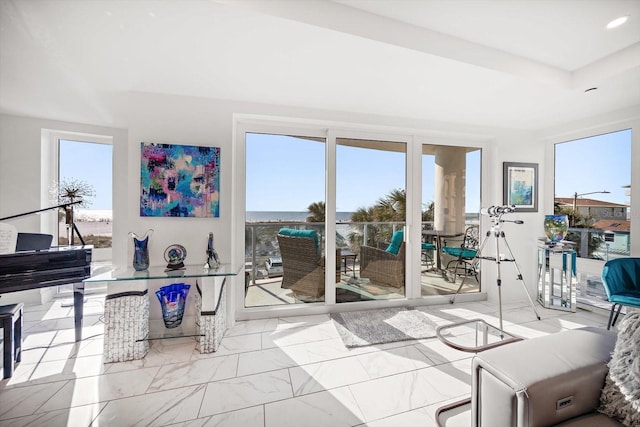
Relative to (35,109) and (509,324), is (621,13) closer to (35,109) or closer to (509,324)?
(509,324)

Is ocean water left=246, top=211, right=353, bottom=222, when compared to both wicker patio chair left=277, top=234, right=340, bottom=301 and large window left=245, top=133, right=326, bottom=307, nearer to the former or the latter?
large window left=245, top=133, right=326, bottom=307

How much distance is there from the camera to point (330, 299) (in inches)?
123

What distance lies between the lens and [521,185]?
3.59m

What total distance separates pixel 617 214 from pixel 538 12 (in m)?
2.83

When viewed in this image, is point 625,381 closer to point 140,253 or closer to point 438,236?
point 438,236

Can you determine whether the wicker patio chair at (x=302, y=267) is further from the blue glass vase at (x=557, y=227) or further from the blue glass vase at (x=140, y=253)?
the blue glass vase at (x=557, y=227)

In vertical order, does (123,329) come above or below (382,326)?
above

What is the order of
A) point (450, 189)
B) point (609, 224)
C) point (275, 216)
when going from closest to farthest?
point (275, 216)
point (609, 224)
point (450, 189)

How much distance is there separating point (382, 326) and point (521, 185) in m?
2.82

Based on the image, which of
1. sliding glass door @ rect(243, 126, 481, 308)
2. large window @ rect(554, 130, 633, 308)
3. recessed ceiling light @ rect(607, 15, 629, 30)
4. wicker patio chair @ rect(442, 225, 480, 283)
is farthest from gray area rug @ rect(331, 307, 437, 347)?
recessed ceiling light @ rect(607, 15, 629, 30)

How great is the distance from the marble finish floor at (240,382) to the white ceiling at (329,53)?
2.29 m

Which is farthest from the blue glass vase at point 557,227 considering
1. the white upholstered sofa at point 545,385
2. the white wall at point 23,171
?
the white wall at point 23,171

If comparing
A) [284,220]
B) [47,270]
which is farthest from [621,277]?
[47,270]

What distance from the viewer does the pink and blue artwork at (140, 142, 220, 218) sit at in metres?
2.43
